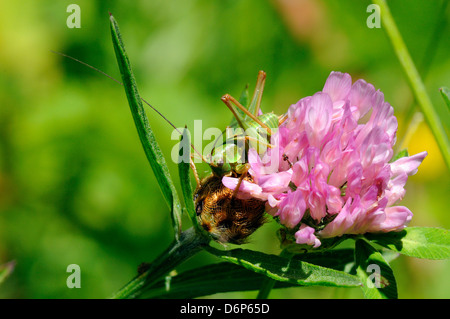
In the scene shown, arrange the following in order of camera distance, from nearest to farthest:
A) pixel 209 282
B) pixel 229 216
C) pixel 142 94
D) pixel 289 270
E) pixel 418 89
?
pixel 289 270, pixel 229 216, pixel 209 282, pixel 418 89, pixel 142 94

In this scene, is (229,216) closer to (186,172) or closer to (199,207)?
(199,207)

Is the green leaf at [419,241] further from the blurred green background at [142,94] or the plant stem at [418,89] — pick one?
the blurred green background at [142,94]

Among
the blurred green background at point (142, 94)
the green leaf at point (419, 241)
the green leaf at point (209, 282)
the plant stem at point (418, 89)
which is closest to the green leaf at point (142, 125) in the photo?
the green leaf at point (209, 282)

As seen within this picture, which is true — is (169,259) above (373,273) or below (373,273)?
above

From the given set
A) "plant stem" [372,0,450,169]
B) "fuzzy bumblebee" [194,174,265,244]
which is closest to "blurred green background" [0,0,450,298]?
"plant stem" [372,0,450,169]

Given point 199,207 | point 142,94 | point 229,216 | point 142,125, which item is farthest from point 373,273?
point 142,94

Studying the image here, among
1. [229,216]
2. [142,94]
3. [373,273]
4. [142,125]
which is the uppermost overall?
[142,94]

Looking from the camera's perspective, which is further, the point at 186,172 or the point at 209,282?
the point at 209,282
